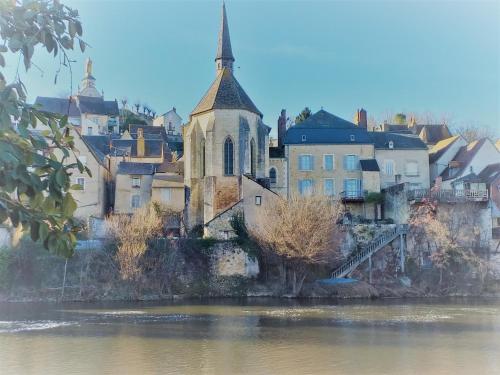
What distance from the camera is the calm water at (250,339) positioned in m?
16.2

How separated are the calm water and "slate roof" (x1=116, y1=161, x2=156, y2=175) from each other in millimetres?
15613

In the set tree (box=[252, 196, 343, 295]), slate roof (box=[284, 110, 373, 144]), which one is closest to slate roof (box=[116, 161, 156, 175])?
slate roof (box=[284, 110, 373, 144])

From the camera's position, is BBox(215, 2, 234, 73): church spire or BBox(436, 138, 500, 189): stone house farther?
BBox(215, 2, 234, 73): church spire

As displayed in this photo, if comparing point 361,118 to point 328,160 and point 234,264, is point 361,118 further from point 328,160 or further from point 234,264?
point 234,264

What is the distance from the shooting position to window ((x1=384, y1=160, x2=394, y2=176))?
44094 mm

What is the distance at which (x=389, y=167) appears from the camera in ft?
145

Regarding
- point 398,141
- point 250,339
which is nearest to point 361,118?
point 398,141

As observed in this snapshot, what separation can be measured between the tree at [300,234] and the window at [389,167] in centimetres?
1034

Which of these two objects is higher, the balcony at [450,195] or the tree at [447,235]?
the balcony at [450,195]

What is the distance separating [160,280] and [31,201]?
31.7 meters

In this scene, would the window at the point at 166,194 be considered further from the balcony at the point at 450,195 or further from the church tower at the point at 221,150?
the balcony at the point at 450,195

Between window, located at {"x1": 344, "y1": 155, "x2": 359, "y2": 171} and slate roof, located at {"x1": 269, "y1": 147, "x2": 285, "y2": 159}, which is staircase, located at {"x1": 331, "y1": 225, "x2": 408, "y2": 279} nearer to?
window, located at {"x1": 344, "y1": 155, "x2": 359, "y2": 171}

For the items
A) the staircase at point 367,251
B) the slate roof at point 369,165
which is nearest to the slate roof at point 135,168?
the slate roof at point 369,165

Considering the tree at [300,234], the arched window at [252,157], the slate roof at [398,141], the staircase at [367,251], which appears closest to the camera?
the tree at [300,234]
